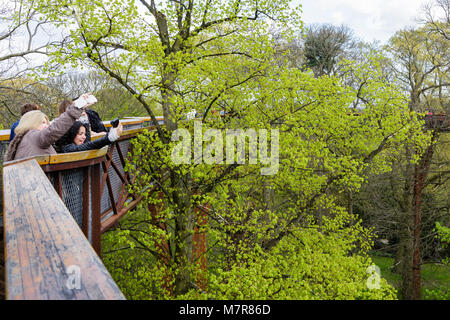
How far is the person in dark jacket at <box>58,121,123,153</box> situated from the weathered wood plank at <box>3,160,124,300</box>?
239cm

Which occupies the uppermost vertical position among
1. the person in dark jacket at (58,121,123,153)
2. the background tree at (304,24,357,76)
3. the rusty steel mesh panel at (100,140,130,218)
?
the background tree at (304,24,357,76)

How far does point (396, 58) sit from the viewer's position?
2180cm

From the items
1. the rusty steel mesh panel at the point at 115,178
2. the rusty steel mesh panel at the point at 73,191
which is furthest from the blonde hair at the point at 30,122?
the rusty steel mesh panel at the point at 115,178

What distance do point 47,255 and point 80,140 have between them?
12.6 ft

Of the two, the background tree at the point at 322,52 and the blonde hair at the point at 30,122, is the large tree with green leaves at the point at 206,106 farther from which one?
the background tree at the point at 322,52

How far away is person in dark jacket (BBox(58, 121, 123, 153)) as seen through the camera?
5.04 meters

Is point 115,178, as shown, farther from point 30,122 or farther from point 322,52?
point 322,52

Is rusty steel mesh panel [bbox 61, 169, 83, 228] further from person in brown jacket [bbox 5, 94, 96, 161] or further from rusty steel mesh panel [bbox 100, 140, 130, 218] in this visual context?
rusty steel mesh panel [bbox 100, 140, 130, 218]

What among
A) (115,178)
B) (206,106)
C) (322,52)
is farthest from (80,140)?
(322,52)

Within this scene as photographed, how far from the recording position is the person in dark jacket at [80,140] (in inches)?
199

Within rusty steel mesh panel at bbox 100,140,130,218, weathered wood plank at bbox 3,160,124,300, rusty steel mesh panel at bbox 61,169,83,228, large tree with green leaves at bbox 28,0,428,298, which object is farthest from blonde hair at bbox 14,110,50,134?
large tree with green leaves at bbox 28,0,428,298
